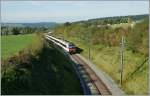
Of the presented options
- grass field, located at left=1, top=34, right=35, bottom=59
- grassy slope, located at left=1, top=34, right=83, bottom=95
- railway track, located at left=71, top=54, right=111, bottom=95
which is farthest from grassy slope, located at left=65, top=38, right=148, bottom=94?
grass field, located at left=1, top=34, right=35, bottom=59

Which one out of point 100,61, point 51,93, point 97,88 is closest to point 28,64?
point 51,93

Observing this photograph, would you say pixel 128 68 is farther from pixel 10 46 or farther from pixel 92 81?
pixel 10 46

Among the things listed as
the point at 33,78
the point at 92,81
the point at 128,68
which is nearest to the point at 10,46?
the point at 33,78

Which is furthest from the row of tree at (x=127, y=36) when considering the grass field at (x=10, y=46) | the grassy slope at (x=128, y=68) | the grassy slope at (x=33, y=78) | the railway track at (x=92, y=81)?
the grassy slope at (x=33, y=78)

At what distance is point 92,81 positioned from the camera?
129ft

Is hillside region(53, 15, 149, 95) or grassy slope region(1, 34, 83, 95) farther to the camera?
hillside region(53, 15, 149, 95)

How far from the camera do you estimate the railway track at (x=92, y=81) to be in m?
34.1

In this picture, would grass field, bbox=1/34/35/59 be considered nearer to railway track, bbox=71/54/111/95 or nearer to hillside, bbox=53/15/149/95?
railway track, bbox=71/54/111/95

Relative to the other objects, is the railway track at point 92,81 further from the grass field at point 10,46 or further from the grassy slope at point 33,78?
the grass field at point 10,46

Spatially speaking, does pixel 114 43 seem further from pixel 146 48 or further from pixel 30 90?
pixel 30 90

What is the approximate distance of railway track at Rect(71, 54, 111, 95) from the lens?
34066mm

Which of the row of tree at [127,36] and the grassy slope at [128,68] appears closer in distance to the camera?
the grassy slope at [128,68]

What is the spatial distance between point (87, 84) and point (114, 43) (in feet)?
121

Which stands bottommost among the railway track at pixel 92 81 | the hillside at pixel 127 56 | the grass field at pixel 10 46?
the railway track at pixel 92 81
